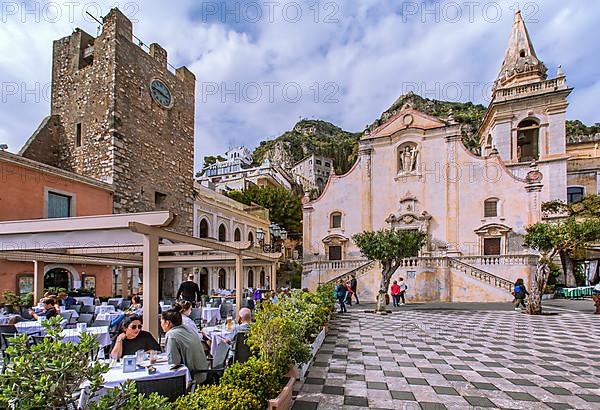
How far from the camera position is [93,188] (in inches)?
670

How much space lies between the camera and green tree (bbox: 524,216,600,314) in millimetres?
13648

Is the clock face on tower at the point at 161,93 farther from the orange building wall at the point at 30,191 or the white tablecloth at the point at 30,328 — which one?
the white tablecloth at the point at 30,328

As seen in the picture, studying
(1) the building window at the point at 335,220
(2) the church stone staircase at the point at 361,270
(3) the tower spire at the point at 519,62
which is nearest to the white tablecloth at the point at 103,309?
(2) the church stone staircase at the point at 361,270

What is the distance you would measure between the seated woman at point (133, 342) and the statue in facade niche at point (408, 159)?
77.9 ft

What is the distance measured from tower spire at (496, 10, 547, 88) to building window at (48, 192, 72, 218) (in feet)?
99.8

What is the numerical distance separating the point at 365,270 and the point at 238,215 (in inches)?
474

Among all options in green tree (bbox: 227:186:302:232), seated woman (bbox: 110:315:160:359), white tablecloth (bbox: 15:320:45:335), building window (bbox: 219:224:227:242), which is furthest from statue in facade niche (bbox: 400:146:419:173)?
seated woman (bbox: 110:315:160:359)

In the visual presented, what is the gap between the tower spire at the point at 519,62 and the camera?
28.8 m

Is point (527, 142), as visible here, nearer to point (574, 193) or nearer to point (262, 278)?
point (574, 193)

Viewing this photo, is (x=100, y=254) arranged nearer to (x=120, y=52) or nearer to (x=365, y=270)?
(x=120, y=52)

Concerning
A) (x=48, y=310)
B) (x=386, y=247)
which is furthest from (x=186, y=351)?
(x=386, y=247)

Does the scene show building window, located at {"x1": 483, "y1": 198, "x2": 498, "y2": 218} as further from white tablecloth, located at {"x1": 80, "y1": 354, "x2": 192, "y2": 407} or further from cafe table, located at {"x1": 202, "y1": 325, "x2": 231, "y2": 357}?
white tablecloth, located at {"x1": 80, "y1": 354, "x2": 192, "y2": 407}

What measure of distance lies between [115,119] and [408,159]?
1834 centimetres

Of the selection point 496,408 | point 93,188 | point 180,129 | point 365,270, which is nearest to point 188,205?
point 180,129
